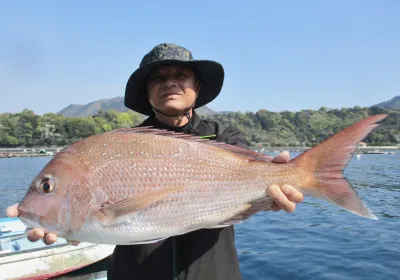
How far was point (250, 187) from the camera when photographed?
111 inches

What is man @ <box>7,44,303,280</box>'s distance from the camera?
305 cm

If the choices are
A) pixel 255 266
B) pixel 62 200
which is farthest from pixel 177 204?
pixel 255 266

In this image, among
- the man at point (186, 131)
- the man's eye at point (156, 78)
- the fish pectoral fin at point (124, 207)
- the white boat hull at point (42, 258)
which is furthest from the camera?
the white boat hull at point (42, 258)

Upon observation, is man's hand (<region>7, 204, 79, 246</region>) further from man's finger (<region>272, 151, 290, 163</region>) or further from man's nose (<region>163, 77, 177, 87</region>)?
man's finger (<region>272, 151, 290, 163</region>)

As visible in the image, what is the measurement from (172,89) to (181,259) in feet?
4.84

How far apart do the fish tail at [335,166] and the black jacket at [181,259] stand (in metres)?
0.90

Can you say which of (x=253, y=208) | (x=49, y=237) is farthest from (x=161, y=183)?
(x=49, y=237)

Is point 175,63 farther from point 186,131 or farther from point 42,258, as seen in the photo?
point 42,258

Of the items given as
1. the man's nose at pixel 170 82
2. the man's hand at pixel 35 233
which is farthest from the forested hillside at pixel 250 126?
the man's hand at pixel 35 233

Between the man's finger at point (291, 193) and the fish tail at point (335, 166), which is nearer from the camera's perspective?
the fish tail at point (335, 166)

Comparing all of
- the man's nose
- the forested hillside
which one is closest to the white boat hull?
the man's nose

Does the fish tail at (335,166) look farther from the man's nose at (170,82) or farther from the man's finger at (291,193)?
the man's nose at (170,82)

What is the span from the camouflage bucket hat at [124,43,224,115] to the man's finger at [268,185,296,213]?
1.40 meters

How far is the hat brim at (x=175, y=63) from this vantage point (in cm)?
346
